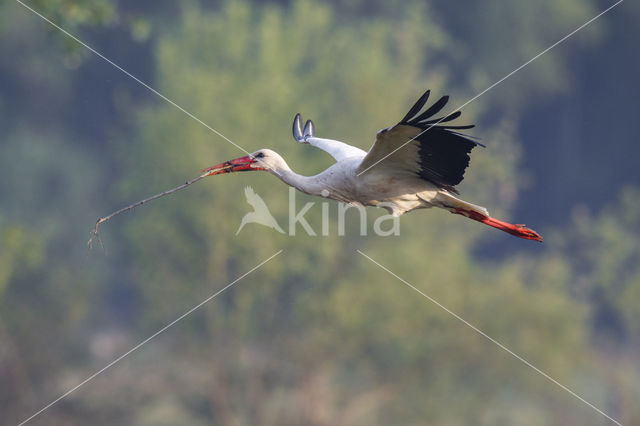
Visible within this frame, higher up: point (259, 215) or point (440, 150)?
point (259, 215)

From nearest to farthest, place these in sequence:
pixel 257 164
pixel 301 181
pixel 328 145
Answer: pixel 301 181, pixel 257 164, pixel 328 145

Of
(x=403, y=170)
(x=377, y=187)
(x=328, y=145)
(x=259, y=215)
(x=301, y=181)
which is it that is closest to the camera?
(x=403, y=170)

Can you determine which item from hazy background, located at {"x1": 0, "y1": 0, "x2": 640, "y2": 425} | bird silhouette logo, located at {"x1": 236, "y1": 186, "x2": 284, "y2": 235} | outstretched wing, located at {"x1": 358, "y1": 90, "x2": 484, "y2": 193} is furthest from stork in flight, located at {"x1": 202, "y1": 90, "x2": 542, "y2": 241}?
bird silhouette logo, located at {"x1": 236, "y1": 186, "x2": 284, "y2": 235}

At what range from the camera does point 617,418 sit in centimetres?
2072

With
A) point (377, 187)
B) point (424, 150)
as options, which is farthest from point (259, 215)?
point (424, 150)

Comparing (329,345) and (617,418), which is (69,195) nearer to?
(329,345)

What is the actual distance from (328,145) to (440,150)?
1510 mm

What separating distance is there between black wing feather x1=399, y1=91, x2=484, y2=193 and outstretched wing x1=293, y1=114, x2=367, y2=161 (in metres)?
0.72

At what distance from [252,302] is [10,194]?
37.8 feet

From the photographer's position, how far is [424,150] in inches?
231

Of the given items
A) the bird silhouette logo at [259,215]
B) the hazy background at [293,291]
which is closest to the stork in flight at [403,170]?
the hazy background at [293,291]

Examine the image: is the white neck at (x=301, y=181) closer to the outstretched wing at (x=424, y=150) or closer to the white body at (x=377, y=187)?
the white body at (x=377, y=187)

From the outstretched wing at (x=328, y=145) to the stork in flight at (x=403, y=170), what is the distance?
3cm

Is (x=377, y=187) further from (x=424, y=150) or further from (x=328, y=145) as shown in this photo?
(x=328, y=145)
